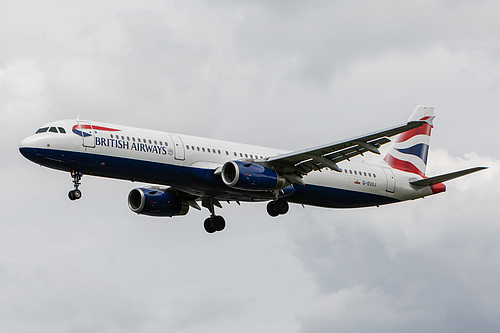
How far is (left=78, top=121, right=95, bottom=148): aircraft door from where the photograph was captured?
47969mm

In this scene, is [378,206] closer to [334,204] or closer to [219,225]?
[334,204]

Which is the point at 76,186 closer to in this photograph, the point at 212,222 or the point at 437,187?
the point at 212,222

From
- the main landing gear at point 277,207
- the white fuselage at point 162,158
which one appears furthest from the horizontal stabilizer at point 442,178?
the main landing gear at point 277,207

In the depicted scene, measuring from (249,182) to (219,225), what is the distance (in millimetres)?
8558

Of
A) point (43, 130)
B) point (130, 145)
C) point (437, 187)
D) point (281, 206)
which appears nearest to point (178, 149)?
point (130, 145)

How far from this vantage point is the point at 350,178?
186ft

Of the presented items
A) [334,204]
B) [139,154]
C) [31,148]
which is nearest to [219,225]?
[334,204]

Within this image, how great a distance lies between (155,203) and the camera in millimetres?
56594

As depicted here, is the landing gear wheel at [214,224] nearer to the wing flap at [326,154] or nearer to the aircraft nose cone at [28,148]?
the wing flap at [326,154]

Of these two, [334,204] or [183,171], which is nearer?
[183,171]

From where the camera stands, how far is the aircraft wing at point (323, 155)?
49.6m

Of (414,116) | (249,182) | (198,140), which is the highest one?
(414,116)

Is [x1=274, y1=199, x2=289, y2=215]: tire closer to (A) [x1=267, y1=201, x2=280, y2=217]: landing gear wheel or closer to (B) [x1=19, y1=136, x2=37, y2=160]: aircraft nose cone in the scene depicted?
(A) [x1=267, y1=201, x2=280, y2=217]: landing gear wheel

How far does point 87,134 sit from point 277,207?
468 inches
